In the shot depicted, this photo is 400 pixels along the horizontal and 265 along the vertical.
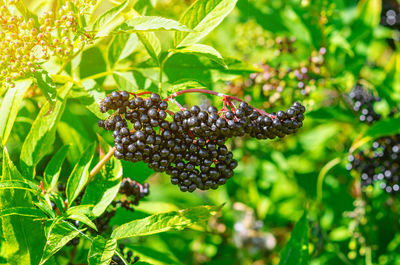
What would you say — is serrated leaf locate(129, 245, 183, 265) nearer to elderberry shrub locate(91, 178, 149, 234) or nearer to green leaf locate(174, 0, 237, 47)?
elderberry shrub locate(91, 178, 149, 234)

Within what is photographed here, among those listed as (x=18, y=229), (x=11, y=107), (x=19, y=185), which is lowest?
(x=18, y=229)

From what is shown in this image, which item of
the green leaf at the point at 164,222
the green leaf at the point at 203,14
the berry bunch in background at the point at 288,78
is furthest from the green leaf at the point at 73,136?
the berry bunch in background at the point at 288,78

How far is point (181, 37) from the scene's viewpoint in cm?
199

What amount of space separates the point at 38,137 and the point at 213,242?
2479 mm

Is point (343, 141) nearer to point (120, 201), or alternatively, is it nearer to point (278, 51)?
point (278, 51)

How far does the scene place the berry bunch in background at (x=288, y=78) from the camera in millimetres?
3139

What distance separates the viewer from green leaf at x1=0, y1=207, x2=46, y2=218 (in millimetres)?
1739

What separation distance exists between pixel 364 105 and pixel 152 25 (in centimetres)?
214

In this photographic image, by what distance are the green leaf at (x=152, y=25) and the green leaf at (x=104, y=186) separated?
0.71m

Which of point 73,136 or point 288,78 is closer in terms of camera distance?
point 73,136

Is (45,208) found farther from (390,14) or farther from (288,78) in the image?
(390,14)

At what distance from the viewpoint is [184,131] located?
1763 millimetres

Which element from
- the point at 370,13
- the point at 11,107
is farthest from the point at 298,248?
the point at 370,13

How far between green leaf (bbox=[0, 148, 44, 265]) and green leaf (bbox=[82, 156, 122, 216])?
0.28 metres
